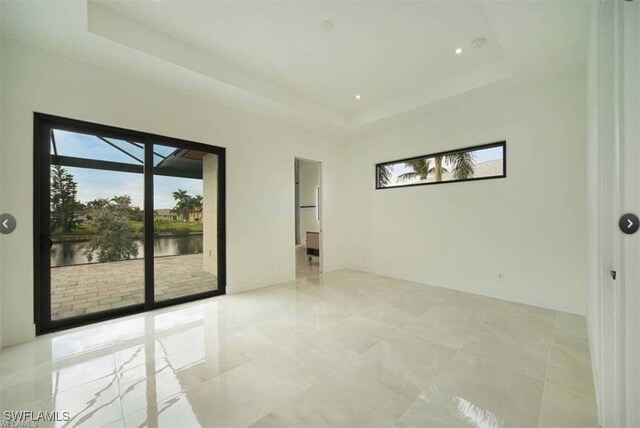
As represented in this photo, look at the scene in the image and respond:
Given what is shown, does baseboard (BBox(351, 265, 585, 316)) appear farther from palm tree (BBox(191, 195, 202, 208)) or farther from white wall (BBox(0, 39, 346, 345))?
palm tree (BBox(191, 195, 202, 208))

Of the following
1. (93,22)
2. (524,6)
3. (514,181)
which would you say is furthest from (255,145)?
(514,181)

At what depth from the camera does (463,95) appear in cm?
376

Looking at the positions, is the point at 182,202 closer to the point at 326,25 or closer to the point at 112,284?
the point at 112,284

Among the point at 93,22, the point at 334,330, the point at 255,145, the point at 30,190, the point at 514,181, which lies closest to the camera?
the point at 93,22

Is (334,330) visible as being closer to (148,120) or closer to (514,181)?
(514,181)

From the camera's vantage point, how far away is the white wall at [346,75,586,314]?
10.7 feet

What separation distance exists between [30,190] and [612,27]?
496 centimetres

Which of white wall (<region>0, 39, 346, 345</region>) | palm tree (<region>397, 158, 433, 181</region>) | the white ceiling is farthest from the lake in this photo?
palm tree (<region>397, 158, 433, 181</region>)

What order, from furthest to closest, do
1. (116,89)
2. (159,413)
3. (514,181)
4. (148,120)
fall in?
(514,181), (148,120), (116,89), (159,413)

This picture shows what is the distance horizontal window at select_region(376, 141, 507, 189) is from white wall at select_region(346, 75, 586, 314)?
0.41 feet

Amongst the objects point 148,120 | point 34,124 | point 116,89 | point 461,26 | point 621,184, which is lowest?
point 621,184

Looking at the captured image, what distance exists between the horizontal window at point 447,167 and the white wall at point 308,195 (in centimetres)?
478

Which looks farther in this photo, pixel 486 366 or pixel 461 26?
pixel 461 26

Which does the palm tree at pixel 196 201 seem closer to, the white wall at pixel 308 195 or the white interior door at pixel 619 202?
the white interior door at pixel 619 202
